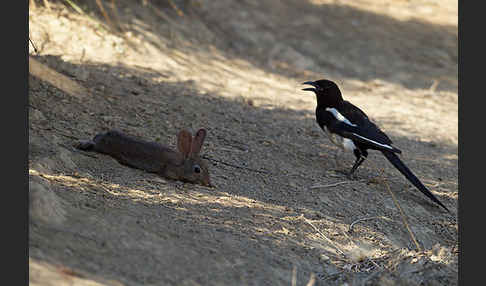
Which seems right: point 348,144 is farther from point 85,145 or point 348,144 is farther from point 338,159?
point 85,145

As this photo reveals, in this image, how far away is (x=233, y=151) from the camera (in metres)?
6.19

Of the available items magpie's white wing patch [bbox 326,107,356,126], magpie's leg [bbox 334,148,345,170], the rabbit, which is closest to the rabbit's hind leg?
the rabbit

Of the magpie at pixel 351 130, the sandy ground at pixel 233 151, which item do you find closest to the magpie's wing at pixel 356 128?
the magpie at pixel 351 130

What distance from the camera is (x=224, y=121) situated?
6895mm

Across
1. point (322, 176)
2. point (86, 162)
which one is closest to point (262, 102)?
point (322, 176)

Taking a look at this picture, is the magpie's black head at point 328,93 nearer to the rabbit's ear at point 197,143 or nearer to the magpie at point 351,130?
the magpie at point 351,130

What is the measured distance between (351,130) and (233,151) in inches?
47.0

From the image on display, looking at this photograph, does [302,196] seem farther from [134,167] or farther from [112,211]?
[112,211]

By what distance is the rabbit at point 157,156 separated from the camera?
524 centimetres

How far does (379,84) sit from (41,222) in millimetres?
7306

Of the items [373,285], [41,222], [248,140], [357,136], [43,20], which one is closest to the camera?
[41,222]

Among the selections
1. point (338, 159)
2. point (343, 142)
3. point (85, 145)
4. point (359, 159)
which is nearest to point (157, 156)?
point (85, 145)

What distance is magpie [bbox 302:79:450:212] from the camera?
6.05 metres

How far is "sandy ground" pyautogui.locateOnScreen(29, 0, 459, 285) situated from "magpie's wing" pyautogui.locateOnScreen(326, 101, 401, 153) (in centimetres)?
43
